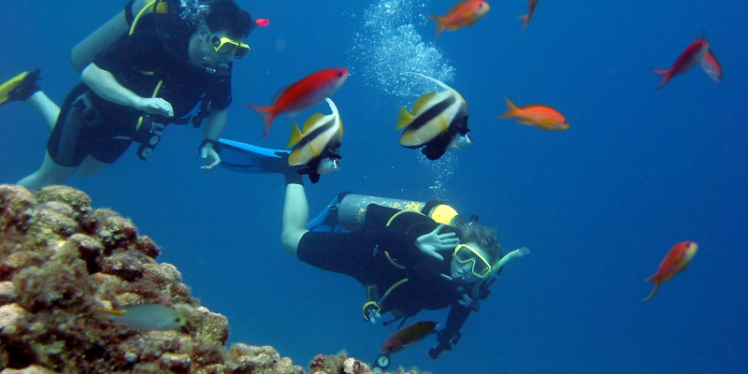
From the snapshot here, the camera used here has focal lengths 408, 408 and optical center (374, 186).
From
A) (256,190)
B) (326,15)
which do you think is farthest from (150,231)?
(326,15)

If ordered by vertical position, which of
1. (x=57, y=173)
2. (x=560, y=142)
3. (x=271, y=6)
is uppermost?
(x=271, y=6)

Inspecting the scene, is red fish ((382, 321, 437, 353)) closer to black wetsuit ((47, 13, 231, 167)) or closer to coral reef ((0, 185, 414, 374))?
coral reef ((0, 185, 414, 374))

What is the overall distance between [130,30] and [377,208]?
14.3 feet

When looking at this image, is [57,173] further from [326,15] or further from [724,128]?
[724,128]

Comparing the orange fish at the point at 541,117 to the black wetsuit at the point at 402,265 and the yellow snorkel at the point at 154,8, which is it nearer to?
the black wetsuit at the point at 402,265

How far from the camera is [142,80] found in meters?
5.70

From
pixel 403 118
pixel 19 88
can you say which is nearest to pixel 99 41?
pixel 19 88

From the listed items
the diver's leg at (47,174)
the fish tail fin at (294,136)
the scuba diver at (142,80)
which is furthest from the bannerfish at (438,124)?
the diver's leg at (47,174)

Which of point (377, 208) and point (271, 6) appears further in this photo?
point (271, 6)

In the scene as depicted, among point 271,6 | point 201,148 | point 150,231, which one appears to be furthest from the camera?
point 271,6

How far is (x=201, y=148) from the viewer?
6270mm

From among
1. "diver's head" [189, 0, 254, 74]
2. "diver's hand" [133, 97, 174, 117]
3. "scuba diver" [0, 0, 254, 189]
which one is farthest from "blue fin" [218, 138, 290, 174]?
"diver's hand" [133, 97, 174, 117]

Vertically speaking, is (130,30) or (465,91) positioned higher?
(465,91)

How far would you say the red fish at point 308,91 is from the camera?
74.3 inches
